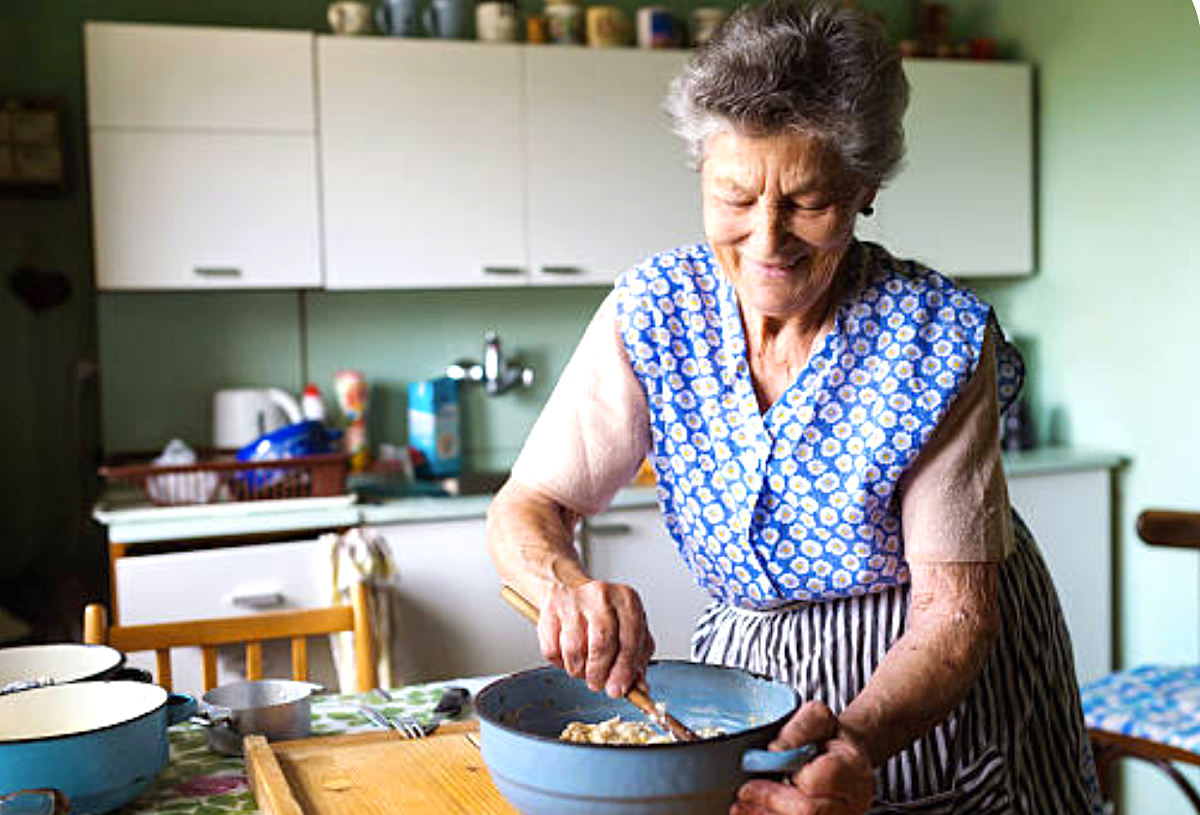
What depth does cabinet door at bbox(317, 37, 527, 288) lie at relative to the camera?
3.09 meters

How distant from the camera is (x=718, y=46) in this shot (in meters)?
1.22

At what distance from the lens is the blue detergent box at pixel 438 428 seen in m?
3.34

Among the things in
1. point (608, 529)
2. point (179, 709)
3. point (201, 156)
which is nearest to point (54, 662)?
point (179, 709)

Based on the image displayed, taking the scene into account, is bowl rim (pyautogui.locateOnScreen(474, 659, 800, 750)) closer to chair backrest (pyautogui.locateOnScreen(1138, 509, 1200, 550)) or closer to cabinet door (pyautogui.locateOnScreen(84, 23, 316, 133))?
chair backrest (pyautogui.locateOnScreen(1138, 509, 1200, 550))

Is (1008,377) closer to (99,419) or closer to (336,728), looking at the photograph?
(336,728)

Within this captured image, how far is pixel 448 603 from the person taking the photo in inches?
114

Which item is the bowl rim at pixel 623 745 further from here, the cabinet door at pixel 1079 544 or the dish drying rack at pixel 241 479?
the cabinet door at pixel 1079 544

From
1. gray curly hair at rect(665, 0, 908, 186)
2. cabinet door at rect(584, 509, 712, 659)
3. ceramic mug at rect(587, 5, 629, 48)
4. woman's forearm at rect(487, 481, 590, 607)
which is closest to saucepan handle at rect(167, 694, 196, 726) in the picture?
woman's forearm at rect(487, 481, 590, 607)

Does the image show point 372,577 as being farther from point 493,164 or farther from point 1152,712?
point 1152,712

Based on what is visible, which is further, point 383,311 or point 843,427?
point 383,311

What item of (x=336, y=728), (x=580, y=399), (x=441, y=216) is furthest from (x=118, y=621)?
(x=580, y=399)

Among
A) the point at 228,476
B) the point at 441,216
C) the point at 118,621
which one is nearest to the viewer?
the point at 118,621

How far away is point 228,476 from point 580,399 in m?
1.72

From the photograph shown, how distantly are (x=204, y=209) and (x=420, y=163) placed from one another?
1.68 ft
